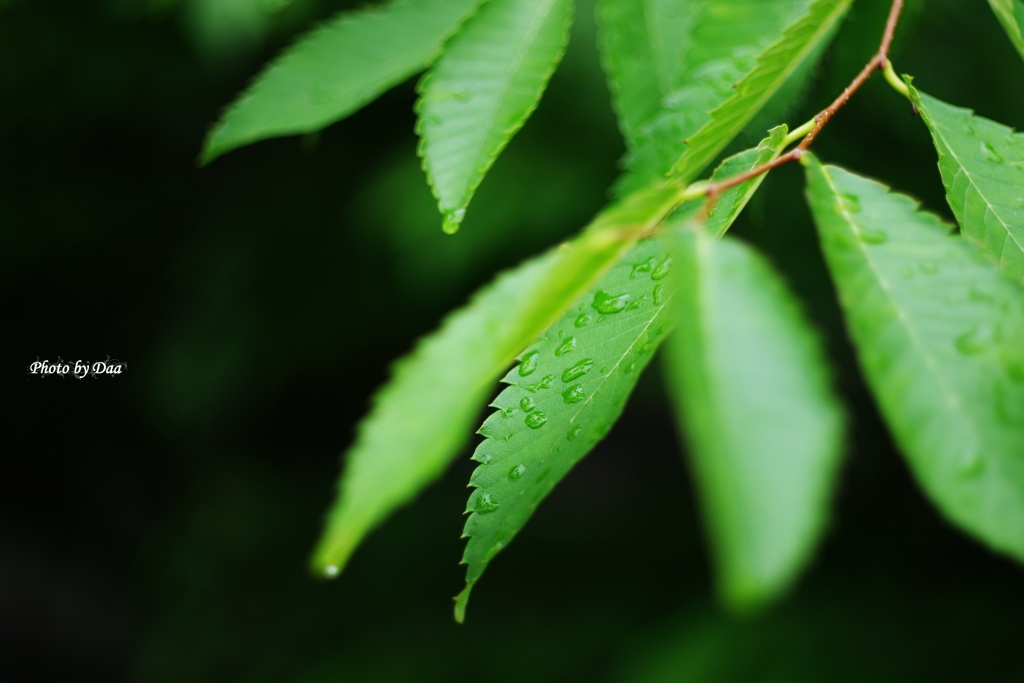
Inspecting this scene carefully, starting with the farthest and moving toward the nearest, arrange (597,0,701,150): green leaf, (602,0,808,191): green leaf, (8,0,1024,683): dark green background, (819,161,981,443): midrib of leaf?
(8,0,1024,683): dark green background
(597,0,701,150): green leaf
(602,0,808,191): green leaf
(819,161,981,443): midrib of leaf

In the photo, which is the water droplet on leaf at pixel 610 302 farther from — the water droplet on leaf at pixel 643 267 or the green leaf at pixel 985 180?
the green leaf at pixel 985 180

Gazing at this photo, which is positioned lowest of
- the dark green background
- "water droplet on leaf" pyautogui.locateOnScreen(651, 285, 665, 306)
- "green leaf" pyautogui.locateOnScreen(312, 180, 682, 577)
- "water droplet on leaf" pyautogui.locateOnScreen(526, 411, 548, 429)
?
the dark green background

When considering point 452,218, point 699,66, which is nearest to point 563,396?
point 452,218

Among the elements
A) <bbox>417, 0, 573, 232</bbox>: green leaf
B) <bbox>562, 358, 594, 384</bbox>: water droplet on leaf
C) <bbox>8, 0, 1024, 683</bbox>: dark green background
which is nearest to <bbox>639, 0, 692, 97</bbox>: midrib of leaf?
<bbox>417, 0, 573, 232</bbox>: green leaf

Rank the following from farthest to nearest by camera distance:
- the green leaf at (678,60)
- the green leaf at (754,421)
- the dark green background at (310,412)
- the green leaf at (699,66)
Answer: the dark green background at (310,412), the green leaf at (678,60), the green leaf at (699,66), the green leaf at (754,421)

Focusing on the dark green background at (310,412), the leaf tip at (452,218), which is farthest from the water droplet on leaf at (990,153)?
the dark green background at (310,412)

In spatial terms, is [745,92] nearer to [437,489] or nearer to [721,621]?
[721,621]

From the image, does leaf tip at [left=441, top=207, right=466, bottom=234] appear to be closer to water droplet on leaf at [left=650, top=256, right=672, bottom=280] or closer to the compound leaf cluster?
the compound leaf cluster
